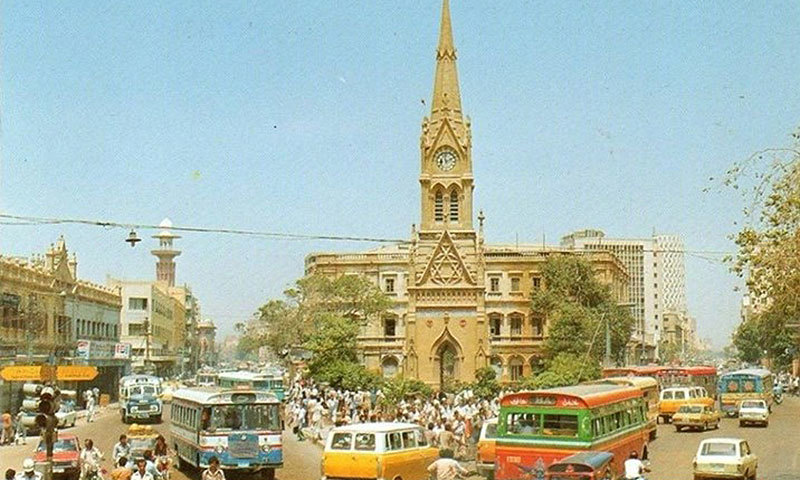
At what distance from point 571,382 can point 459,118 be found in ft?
84.1

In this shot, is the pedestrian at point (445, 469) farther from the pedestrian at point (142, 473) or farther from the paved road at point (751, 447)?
the paved road at point (751, 447)

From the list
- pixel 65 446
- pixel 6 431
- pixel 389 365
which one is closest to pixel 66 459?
pixel 65 446

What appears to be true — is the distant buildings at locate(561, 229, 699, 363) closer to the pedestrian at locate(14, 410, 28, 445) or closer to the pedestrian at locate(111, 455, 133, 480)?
the pedestrian at locate(14, 410, 28, 445)

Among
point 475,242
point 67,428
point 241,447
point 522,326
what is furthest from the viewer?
point 522,326

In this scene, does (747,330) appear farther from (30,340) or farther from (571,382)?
(30,340)

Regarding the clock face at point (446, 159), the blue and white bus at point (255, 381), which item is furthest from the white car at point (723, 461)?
the clock face at point (446, 159)

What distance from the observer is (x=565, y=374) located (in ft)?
190

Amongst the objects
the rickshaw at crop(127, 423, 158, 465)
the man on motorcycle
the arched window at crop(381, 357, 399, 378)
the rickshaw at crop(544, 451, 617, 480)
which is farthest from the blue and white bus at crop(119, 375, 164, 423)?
the arched window at crop(381, 357, 399, 378)

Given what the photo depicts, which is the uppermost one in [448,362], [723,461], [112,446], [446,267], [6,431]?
[446,267]

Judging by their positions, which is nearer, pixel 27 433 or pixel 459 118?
pixel 27 433

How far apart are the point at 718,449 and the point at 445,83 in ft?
178

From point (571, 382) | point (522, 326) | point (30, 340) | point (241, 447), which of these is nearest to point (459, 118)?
point (522, 326)

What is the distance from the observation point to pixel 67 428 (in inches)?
1587

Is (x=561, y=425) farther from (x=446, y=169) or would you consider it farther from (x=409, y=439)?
(x=446, y=169)
